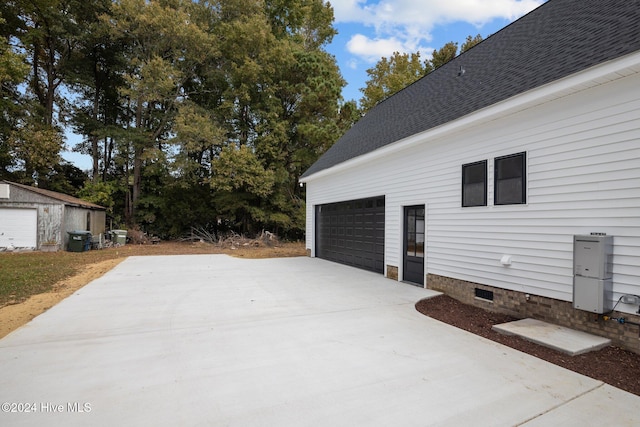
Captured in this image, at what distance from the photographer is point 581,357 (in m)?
Result: 3.47

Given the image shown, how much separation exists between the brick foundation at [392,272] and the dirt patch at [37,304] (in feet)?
22.5

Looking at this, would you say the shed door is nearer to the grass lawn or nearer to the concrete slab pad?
the grass lawn

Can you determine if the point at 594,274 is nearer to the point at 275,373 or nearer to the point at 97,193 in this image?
the point at 275,373

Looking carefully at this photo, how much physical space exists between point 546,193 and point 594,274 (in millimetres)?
1248

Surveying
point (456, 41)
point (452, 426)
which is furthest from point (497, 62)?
point (456, 41)

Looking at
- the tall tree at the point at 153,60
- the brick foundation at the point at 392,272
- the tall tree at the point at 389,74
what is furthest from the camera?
the tall tree at the point at 389,74

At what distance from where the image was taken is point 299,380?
2.95m

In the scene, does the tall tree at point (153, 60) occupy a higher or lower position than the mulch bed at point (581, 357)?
higher

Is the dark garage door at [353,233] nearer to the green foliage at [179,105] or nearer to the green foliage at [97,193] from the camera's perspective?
the green foliage at [179,105]

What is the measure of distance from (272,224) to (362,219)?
11.7 meters

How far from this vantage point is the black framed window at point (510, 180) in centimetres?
487

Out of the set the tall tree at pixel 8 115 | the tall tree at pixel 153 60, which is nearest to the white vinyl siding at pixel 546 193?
the tall tree at pixel 153 60

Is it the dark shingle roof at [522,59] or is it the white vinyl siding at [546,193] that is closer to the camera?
the white vinyl siding at [546,193]

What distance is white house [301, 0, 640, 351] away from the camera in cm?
372
